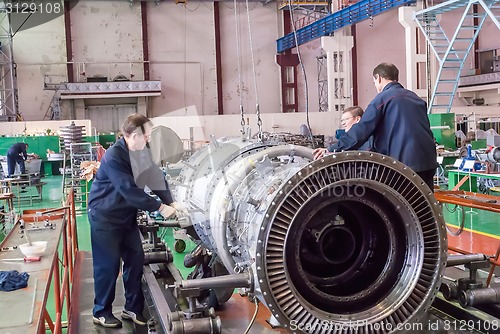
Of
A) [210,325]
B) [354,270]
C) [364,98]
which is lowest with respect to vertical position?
[210,325]

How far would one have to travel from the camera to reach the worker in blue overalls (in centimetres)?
297

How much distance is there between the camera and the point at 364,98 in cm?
2000

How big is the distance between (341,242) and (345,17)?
44.8ft

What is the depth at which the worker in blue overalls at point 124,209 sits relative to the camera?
297cm

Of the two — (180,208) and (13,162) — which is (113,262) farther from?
(13,162)

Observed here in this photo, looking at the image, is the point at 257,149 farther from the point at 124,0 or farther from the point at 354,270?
the point at 124,0

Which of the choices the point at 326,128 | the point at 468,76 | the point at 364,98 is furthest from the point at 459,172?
the point at 468,76

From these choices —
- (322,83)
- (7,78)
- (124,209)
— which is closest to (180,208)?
(124,209)

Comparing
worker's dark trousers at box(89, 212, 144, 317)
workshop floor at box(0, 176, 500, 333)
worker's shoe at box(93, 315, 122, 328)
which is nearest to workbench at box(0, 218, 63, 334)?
worker's dark trousers at box(89, 212, 144, 317)

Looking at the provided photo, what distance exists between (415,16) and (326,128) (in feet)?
18.8

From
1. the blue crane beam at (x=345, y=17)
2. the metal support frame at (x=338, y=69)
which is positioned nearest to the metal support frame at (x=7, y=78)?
the blue crane beam at (x=345, y=17)

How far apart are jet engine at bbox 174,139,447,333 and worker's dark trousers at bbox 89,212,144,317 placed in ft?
3.70

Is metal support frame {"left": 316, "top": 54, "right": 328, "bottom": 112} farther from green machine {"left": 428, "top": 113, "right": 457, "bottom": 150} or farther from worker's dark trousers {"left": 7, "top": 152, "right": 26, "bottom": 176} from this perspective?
worker's dark trousers {"left": 7, "top": 152, "right": 26, "bottom": 176}

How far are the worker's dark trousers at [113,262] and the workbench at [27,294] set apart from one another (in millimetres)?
261
